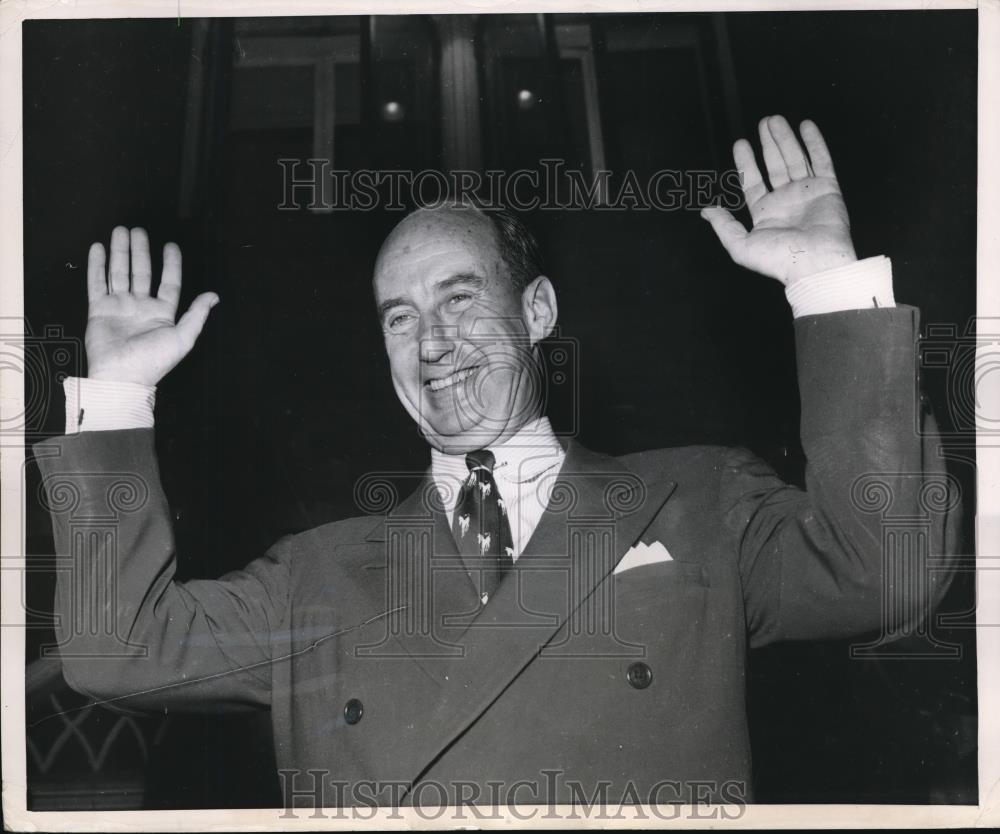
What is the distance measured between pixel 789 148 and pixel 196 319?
3.86 ft

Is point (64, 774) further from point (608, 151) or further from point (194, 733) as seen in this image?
point (608, 151)

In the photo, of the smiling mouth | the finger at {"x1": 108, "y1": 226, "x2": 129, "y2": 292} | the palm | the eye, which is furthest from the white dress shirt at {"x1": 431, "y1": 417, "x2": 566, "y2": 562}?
the finger at {"x1": 108, "y1": 226, "x2": 129, "y2": 292}

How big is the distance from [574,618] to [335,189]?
36.6 inches

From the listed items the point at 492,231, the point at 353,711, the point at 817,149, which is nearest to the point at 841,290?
the point at 817,149

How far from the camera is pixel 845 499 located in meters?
1.83

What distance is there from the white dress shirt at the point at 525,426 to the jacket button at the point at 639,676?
301mm

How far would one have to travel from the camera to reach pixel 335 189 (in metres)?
1.93

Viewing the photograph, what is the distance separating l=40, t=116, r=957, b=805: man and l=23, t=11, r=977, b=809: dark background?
0.16 feet

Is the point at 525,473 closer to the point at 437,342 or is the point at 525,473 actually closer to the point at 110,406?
the point at 437,342

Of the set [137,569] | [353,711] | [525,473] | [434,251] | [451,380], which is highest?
[434,251]

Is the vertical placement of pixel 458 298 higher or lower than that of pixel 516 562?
higher

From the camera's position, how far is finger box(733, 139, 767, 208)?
1.91 meters

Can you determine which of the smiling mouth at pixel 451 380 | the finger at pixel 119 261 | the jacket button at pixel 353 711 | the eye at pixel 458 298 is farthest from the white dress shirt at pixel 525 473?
the finger at pixel 119 261

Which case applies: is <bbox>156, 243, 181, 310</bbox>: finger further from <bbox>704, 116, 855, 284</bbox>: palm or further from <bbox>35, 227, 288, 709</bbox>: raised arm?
<bbox>704, 116, 855, 284</bbox>: palm
